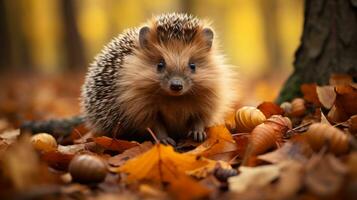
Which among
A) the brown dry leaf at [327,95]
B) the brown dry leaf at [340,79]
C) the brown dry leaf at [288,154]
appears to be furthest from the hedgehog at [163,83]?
the brown dry leaf at [288,154]

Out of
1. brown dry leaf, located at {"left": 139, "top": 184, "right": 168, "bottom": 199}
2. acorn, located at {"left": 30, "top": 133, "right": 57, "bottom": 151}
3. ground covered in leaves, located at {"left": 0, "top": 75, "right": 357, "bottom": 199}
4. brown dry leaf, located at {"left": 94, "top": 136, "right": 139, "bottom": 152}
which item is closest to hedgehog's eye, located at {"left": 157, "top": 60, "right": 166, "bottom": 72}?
ground covered in leaves, located at {"left": 0, "top": 75, "right": 357, "bottom": 199}

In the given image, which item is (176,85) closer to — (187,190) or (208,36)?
(208,36)

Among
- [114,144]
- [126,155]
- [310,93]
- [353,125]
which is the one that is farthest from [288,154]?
[310,93]

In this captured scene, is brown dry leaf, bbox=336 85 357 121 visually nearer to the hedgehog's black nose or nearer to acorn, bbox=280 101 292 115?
acorn, bbox=280 101 292 115

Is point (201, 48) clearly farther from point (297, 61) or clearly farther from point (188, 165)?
point (188, 165)

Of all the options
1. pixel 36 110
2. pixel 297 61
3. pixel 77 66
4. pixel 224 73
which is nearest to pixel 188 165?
pixel 224 73

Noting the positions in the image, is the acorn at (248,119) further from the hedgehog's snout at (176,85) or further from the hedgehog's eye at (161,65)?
the hedgehog's eye at (161,65)
